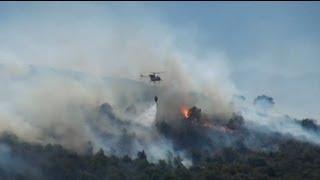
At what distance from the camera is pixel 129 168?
185 metres

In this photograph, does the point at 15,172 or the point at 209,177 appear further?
the point at 209,177

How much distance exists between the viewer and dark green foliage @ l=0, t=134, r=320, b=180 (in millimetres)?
166375

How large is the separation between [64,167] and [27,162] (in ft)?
32.0

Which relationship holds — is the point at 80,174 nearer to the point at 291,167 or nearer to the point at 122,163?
the point at 122,163

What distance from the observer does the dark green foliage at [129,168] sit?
166375 mm

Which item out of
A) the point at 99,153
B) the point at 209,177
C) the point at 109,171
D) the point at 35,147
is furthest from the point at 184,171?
the point at 35,147

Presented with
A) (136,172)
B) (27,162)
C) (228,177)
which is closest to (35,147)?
(27,162)

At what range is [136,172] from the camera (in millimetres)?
178375

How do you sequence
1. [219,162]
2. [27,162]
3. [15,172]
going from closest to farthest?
[15,172] < [27,162] < [219,162]

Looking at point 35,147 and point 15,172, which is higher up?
point 35,147

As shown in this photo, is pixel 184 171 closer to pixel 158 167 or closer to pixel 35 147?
pixel 158 167

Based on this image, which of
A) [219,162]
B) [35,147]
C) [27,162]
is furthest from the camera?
[219,162]

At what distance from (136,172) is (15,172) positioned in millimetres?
35441

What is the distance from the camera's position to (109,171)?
172 metres
